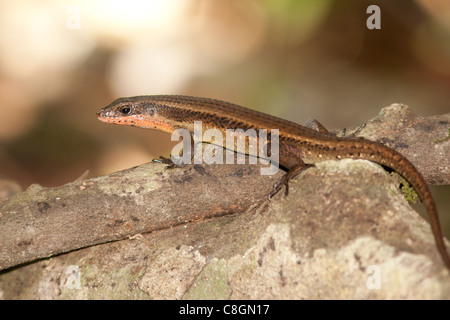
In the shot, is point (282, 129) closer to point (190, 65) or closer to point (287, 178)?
point (287, 178)

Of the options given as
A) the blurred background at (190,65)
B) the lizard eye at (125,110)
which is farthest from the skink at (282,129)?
the blurred background at (190,65)

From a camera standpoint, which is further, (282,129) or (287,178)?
(282,129)


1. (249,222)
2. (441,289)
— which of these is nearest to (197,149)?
(249,222)

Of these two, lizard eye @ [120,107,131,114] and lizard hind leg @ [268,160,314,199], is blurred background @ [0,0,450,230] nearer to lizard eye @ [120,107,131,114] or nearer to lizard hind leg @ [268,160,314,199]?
lizard eye @ [120,107,131,114]

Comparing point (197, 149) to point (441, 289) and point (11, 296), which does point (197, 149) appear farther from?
point (441, 289)

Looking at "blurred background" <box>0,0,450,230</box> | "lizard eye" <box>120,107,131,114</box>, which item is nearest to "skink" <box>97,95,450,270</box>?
"lizard eye" <box>120,107,131,114</box>


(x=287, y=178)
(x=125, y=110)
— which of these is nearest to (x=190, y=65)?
(x=125, y=110)
